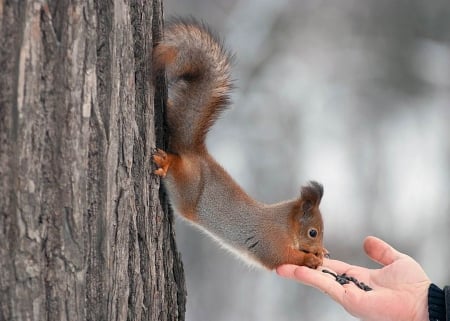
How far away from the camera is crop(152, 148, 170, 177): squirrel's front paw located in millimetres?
1563

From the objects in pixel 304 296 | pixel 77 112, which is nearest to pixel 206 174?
pixel 77 112

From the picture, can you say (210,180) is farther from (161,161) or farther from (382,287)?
(382,287)

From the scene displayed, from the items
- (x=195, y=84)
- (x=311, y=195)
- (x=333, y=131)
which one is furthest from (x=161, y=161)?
(x=333, y=131)

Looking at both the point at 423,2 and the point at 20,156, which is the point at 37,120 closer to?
the point at 20,156

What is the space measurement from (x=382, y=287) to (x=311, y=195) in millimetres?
393

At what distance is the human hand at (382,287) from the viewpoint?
166 cm

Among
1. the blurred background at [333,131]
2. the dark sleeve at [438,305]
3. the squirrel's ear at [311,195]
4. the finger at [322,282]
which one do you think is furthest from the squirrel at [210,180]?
the blurred background at [333,131]

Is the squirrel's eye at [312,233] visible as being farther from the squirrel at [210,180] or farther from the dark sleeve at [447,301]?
the dark sleeve at [447,301]

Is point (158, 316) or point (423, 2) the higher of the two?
point (423, 2)

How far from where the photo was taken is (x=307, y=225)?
2.18m

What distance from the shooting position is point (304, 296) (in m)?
3.81

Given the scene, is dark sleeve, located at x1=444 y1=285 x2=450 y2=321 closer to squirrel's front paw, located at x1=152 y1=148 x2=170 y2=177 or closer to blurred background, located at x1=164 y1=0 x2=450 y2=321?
squirrel's front paw, located at x1=152 y1=148 x2=170 y2=177

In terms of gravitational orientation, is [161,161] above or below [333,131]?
below

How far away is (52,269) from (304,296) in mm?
2749
